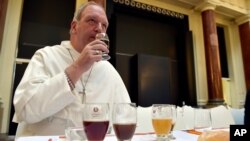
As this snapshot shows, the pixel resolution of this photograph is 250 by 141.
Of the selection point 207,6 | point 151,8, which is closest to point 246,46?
point 207,6

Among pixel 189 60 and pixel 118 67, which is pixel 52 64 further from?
pixel 189 60

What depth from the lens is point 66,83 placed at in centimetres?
80

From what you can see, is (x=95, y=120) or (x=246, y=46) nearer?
(x=95, y=120)

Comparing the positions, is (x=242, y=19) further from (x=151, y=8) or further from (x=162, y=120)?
(x=162, y=120)

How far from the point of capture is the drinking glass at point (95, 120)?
497 millimetres

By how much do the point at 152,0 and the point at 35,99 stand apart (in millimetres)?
4367

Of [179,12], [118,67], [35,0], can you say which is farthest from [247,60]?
[35,0]

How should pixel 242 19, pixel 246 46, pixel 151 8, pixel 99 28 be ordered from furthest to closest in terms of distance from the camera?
pixel 242 19 < pixel 246 46 < pixel 151 8 < pixel 99 28

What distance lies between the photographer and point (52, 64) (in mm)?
1008

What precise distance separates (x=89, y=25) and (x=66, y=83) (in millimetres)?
402

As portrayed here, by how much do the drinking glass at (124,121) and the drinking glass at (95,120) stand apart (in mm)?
32

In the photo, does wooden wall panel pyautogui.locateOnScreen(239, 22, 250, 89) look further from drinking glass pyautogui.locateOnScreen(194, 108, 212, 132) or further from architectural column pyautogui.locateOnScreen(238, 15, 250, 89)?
drinking glass pyautogui.locateOnScreen(194, 108, 212, 132)

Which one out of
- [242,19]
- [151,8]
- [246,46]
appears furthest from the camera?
[242,19]

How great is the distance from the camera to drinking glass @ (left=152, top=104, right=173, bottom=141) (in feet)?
1.95
